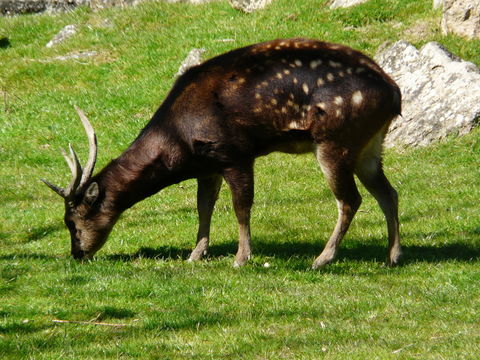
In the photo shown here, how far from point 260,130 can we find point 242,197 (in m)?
0.77

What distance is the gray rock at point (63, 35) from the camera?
794 inches

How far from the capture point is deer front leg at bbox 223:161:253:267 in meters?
9.05

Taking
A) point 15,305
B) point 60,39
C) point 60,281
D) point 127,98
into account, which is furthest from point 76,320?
point 60,39

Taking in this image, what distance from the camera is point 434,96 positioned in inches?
546

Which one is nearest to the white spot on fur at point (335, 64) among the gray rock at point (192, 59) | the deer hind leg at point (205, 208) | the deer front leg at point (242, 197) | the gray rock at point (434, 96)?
the deer front leg at point (242, 197)

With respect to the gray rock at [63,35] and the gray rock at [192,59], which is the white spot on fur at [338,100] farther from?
the gray rock at [63,35]

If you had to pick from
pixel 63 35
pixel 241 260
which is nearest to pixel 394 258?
pixel 241 260

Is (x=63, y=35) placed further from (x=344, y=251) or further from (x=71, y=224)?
(x=344, y=251)

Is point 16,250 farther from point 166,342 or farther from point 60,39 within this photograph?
point 60,39

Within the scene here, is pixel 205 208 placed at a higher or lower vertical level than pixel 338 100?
→ lower

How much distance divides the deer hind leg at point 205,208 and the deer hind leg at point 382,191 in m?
1.76

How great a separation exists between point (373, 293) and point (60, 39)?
46.8ft

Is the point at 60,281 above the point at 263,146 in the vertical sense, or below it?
below

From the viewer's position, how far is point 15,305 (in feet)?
24.1
